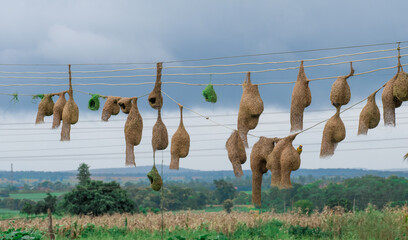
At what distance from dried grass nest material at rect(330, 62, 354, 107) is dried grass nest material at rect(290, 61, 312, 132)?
1.39 feet

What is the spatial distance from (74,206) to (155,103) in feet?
68.5

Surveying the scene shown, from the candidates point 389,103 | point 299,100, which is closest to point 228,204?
point 299,100

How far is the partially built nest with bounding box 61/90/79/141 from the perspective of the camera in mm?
10766

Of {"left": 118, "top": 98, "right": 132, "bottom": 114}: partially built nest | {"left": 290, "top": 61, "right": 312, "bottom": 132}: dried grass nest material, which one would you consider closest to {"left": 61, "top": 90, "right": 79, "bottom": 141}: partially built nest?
{"left": 118, "top": 98, "right": 132, "bottom": 114}: partially built nest

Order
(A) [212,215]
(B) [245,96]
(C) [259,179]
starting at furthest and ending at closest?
1. (A) [212,215]
2. (C) [259,179]
3. (B) [245,96]

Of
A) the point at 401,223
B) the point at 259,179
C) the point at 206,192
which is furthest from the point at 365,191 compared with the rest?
the point at 259,179

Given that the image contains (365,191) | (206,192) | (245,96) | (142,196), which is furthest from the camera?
(206,192)

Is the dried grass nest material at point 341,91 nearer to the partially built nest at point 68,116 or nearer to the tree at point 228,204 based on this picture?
the partially built nest at point 68,116

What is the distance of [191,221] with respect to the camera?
19516 millimetres

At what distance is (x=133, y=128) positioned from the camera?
9.85 m

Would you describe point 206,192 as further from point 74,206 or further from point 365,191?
point 74,206

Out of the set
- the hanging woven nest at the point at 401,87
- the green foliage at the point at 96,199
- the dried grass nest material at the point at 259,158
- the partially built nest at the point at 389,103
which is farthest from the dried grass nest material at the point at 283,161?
the green foliage at the point at 96,199

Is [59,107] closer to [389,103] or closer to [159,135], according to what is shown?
[159,135]

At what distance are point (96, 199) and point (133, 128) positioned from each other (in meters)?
19.8
